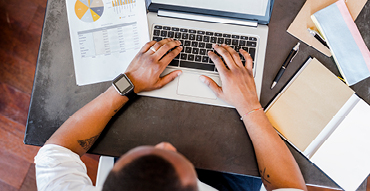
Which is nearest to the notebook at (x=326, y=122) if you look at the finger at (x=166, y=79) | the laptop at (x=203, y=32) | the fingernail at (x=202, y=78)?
the laptop at (x=203, y=32)

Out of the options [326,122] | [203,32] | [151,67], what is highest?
[203,32]

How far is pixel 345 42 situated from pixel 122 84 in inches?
30.7

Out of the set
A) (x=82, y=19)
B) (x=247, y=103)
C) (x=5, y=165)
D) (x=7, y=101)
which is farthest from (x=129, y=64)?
(x=5, y=165)

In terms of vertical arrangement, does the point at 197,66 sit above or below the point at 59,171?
above

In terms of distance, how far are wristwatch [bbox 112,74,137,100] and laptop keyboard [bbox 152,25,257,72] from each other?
0.16 m

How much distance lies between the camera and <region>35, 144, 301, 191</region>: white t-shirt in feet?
2.13

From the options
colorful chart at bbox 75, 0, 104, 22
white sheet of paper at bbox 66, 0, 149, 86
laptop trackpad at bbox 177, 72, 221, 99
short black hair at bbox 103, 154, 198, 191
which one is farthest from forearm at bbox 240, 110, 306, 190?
colorful chart at bbox 75, 0, 104, 22

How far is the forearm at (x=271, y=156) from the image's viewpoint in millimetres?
680

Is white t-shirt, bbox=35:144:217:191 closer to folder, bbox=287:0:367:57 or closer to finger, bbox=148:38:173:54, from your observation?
finger, bbox=148:38:173:54

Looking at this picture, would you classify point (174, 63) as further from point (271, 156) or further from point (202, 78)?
point (271, 156)

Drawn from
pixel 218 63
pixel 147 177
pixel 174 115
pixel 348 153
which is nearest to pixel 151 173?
pixel 147 177

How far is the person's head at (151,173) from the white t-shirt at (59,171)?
0.22 m

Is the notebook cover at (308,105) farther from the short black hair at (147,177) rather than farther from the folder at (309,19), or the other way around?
the short black hair at (147,177)

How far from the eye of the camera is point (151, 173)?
439mm
